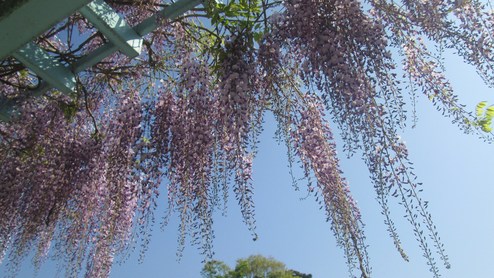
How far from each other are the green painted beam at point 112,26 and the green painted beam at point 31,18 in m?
0.38

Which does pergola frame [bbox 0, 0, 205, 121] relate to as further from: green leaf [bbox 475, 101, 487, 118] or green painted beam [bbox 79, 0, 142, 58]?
green leaf [bbox 475, 101, 487, 118]

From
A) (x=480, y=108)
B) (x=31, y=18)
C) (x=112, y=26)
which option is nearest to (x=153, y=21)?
(x=112, y=26)

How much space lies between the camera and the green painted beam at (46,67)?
7.13 feet

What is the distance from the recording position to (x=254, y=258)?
19.4m

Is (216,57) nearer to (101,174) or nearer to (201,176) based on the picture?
(201,176)

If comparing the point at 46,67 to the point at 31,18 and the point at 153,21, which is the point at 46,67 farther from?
the point at 31,18

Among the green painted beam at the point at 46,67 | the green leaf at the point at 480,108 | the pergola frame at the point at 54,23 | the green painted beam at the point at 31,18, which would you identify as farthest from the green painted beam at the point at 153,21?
the green leaf at the point at 480,108

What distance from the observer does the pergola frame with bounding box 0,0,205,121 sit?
1502 mm

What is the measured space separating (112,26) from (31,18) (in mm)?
553

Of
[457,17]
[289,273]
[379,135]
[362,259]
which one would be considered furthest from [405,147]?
[289,273]

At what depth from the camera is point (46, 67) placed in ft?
7.56

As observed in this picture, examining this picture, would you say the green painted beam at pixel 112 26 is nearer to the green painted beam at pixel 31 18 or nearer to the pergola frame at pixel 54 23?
the pergola frame at pixel 54 23

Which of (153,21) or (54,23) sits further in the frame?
(153,21)

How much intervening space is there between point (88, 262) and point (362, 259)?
7.48 feet
